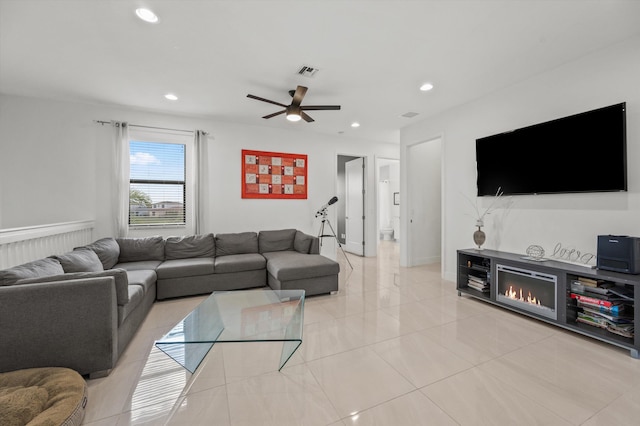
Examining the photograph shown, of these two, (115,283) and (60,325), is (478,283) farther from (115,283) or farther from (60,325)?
(60,325)

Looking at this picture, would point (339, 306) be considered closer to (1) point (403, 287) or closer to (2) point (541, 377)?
(1) point (403, 287)

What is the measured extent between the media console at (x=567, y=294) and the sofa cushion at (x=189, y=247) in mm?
3814

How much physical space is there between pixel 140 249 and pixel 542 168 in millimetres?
5275

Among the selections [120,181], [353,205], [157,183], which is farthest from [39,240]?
[353,205]

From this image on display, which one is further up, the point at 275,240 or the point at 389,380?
the point at 275,240

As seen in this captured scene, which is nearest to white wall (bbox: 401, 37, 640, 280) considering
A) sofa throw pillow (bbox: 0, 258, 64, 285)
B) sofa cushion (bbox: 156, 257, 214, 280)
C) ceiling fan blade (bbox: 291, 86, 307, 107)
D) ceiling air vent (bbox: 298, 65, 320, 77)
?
ceiling air vent (bbox: 298, 65, 320, 77)

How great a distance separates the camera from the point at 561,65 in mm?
2938

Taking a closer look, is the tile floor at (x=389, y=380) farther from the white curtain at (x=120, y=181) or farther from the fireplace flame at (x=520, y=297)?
the white curtain at (x=120, y=181)

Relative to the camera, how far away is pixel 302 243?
4465mm

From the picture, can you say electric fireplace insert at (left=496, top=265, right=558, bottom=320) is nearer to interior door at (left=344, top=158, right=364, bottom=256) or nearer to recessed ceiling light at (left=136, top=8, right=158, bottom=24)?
interior door at (left=344, top=158, right=364, bottom=256)

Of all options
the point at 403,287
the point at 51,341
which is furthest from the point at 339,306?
the point at 51,341

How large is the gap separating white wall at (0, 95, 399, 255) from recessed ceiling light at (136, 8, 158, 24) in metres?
2.43

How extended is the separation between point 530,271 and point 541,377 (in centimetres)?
125

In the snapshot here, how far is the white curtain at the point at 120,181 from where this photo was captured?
158 inches
